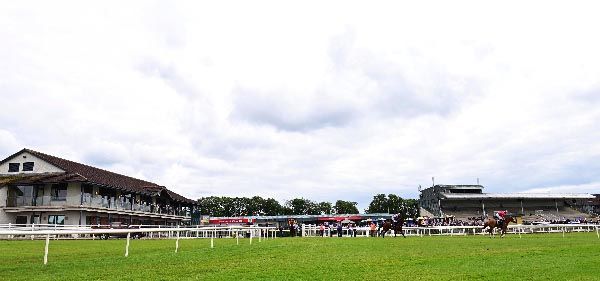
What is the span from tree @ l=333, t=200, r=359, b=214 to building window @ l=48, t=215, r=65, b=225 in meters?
93.8

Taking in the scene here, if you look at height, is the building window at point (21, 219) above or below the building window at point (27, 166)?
below

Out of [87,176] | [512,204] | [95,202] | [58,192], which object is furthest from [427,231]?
[512,204]

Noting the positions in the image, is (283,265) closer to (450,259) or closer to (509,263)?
(450,259)

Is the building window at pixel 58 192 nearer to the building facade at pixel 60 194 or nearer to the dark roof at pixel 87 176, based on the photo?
the building facade at pixel 60 194

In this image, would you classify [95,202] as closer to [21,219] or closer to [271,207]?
[21,219]

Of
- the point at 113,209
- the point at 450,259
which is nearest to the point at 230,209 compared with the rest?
the point at 113,209

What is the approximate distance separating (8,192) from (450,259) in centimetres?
4709

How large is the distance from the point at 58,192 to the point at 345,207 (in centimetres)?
9474

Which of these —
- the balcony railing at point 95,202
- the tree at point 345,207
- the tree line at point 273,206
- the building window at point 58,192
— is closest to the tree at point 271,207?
the tree line at point 273,206

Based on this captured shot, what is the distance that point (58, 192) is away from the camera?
1845 inches

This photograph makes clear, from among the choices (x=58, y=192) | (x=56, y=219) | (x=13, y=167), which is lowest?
(x=56, y=219)

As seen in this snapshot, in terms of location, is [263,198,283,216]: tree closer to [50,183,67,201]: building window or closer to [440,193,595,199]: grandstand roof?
[440,193,595,199]: grandstand roof

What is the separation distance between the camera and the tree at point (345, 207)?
436 ft

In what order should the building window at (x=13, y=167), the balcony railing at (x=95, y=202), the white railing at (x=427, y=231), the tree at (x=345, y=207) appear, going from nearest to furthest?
the white railing at (x=427, y=231) → the balcony railing at (x=95, y=202) → the building window at (x=13, y=167) → the tree at (x=345, y=207)
